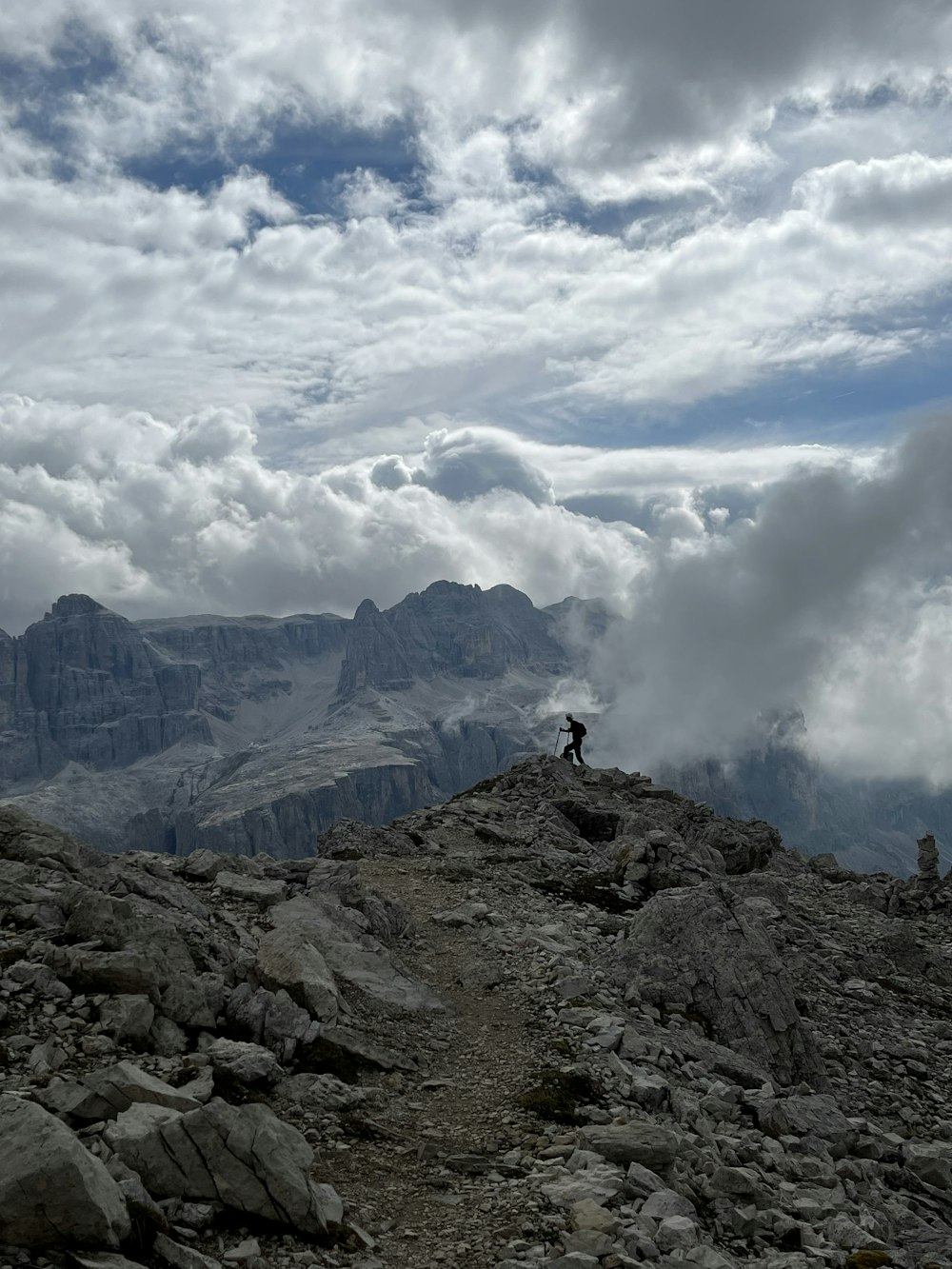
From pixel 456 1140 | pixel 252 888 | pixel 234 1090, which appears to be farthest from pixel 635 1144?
pixel 252 888

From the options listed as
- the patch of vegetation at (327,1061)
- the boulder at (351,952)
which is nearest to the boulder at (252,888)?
the boulder at (351,952)

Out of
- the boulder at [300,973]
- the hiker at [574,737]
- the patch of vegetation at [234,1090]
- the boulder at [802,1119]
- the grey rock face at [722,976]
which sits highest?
the hiker at [574,737]

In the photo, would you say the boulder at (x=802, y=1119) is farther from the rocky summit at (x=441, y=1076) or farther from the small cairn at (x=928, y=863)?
the small cairn at (x=928, y=863)

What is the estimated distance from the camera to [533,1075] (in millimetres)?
19438

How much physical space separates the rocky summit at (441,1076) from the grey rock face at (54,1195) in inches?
1.2

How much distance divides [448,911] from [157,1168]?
65.9ft

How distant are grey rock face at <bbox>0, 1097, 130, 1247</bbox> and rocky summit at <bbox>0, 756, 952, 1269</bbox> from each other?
0.03 metres

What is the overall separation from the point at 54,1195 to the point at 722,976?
2059 cm

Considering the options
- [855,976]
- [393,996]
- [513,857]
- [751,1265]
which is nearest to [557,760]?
[513,857]

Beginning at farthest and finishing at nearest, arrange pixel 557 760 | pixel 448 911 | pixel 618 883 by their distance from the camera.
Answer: pixel 557 760, pixel 618 883, pixel 448 911

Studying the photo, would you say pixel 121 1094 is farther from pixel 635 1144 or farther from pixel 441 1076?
pixel 635 1144

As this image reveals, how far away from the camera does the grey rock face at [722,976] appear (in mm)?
25609

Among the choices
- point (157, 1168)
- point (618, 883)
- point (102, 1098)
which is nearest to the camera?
point (157, 1168)

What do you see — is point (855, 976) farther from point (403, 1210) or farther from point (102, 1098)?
point (102, 1098)
